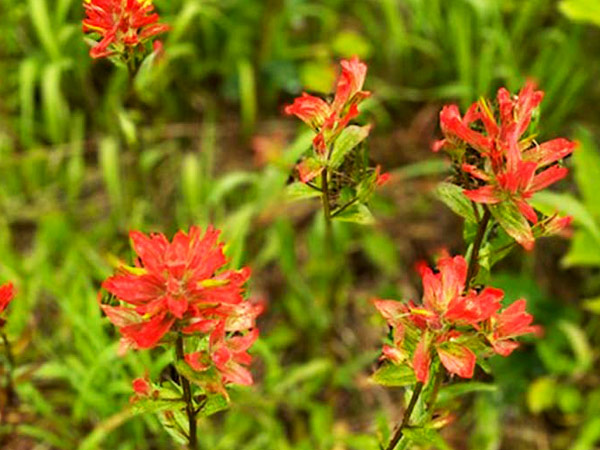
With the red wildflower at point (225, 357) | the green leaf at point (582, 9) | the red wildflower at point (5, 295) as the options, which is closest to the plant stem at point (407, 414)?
the red wildflower at point (225, 357)

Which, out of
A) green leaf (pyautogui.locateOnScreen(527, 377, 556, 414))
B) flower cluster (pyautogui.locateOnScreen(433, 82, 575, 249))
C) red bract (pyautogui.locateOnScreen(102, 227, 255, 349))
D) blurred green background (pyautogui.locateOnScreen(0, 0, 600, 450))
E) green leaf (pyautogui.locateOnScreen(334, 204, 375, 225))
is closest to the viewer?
red bract (pyautogui.locateOnScreen(102, 227, 255, 349))

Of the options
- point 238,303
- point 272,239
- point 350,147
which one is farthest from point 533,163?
point 272,239

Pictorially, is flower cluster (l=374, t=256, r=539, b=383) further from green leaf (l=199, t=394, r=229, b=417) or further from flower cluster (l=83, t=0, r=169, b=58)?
flower cluster (l=83, t=0, r=169, b=58)

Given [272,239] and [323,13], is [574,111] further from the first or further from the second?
[272,239]

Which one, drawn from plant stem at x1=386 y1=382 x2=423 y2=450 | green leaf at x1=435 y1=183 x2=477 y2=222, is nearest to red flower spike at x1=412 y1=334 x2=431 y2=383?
plant stem at x1=386 y1=382 x2=423 y2=450

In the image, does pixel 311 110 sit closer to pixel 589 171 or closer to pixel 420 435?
pixel 420 435

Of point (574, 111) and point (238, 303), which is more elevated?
point (238, 303)
